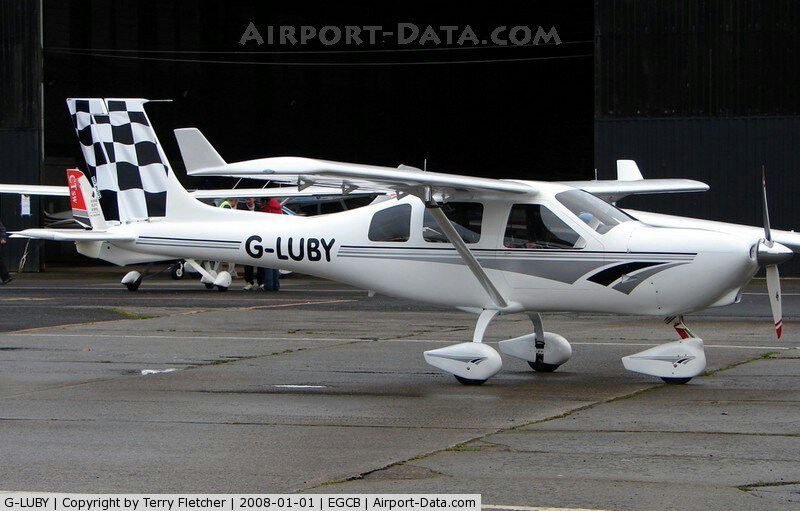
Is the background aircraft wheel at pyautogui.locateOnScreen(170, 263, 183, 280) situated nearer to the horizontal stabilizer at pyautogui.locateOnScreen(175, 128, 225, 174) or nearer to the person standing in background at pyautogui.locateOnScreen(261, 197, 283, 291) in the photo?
the person standing in background at pyautogui.locateOnScreen(261, 197, 283, 291)

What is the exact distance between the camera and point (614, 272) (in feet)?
32.6

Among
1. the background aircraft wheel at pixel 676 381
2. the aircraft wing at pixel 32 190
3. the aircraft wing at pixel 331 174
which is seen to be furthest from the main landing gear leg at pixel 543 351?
the aircraft wing at pixel 32 190

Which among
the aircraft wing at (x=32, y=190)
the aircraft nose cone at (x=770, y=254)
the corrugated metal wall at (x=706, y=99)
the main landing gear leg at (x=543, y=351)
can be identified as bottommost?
the main landing gear leg at (x=543, y=351)

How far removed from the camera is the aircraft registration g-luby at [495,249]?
9617 mm

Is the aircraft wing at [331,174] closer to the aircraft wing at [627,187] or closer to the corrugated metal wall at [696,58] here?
the aircraft wing at [627,187]

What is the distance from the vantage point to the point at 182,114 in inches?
1626

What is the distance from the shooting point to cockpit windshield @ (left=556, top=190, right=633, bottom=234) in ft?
33.3

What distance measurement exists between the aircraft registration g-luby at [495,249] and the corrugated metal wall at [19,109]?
67.6ft

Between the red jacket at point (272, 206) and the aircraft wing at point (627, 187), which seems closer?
the aircraft wing at point (627, 187)

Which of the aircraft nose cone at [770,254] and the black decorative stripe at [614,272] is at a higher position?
the aircraft nose cone at [770,254]

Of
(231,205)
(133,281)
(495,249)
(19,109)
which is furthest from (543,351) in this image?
(19,109)

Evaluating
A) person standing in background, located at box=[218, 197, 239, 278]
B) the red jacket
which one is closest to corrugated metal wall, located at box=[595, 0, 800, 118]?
the red jacket

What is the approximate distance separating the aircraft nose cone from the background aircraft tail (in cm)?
1526

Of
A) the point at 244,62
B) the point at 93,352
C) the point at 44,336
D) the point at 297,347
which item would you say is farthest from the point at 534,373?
the point at 244,62
